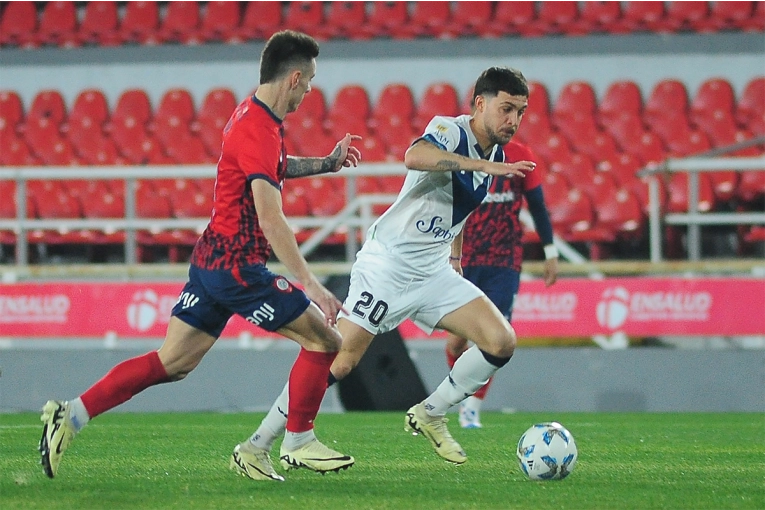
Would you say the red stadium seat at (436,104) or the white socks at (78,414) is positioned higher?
the red stadium seat at (436,104)

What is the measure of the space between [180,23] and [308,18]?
6.04ft

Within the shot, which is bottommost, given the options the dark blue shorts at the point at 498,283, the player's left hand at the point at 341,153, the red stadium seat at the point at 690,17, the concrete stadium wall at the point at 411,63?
the dark blue shorts at the point at 498,283

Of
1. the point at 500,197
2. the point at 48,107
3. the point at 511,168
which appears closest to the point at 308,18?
the point at 48,107

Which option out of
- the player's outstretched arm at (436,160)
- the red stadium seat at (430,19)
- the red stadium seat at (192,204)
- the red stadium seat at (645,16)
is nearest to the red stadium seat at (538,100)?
the red stadium seat at (645,16)

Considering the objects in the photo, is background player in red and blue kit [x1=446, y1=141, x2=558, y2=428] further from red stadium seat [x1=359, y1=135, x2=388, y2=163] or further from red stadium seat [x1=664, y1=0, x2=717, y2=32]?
red stadium seat [x1=664, y1=0, x2=717, y2=32]

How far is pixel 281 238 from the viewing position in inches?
183

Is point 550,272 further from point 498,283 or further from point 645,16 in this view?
point 645,16

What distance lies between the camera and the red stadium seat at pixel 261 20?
52.2 feet

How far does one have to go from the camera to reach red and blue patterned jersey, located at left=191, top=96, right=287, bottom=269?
4.84 metres

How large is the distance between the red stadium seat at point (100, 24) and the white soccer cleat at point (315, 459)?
1212 centimetres

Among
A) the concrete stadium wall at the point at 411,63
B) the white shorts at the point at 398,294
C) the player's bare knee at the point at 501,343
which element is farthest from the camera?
the concrete stadium wall at the point at 411,63

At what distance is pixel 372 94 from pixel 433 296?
10040mm

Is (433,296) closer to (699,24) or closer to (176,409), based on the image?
(176,409)

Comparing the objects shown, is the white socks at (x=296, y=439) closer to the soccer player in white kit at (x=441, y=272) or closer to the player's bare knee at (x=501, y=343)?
the soccer player in white kit at (x=441, y=272)
